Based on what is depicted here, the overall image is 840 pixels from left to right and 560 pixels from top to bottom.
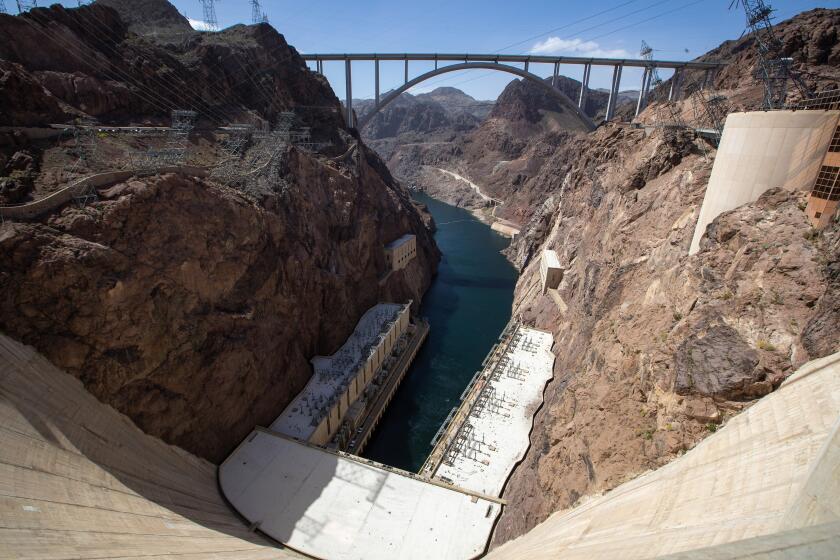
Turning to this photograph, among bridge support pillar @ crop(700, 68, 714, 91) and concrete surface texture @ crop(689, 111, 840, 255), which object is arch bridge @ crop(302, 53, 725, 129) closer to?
bridge support pillar @ crop(700, 68, 714, 91)

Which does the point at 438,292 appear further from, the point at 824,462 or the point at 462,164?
the point at 462,164

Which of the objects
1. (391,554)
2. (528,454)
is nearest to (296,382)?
(391,554)

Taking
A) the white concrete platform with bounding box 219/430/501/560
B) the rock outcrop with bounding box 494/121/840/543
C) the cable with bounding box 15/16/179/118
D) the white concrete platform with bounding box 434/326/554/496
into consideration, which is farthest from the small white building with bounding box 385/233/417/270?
the white concrete platform with bounding box 219/430/501/560

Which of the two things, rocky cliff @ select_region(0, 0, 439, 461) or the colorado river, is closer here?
rocky cliff @ select_region(0, 0, 439, 461)

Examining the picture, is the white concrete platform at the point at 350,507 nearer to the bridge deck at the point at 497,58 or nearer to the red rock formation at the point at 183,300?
the red rock formation at the point at 183,300

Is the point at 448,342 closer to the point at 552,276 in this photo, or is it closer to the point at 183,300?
the point at 552,276

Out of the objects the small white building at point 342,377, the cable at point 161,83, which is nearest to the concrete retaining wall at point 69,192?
the small white building at point 342,377
